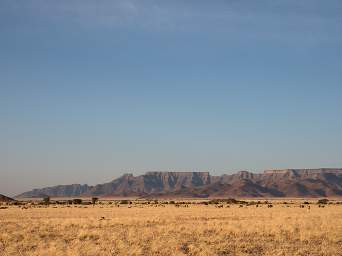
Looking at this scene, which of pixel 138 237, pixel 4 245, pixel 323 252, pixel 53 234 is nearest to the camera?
pixel 323 252

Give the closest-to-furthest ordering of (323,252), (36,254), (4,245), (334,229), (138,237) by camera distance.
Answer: (36,254) < (323,252) < (4,245) < (138,237) < (334,229)

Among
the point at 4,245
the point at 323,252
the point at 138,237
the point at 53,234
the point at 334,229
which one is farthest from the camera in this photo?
the point at 334,229

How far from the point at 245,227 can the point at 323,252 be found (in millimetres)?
12106

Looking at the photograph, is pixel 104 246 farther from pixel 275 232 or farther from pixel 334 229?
pixel 334 229

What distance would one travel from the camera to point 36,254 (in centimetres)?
2088

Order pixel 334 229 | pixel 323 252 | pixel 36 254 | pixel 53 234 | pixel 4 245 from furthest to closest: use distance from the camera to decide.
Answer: pixel 334 229 → pixel 53 234 → pixel 4 245 → pixel 323 252 → pixel 36 254

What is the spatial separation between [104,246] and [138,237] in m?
4.26

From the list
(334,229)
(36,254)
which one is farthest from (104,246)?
(334,229)

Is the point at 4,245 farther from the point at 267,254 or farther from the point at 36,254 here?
the point at 267,254

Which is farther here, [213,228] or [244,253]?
[213,228]

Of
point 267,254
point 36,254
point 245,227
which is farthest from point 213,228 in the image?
point 36,254

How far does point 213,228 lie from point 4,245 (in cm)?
1400

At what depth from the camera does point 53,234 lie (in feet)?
98.6

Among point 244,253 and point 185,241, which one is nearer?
point 244,253
